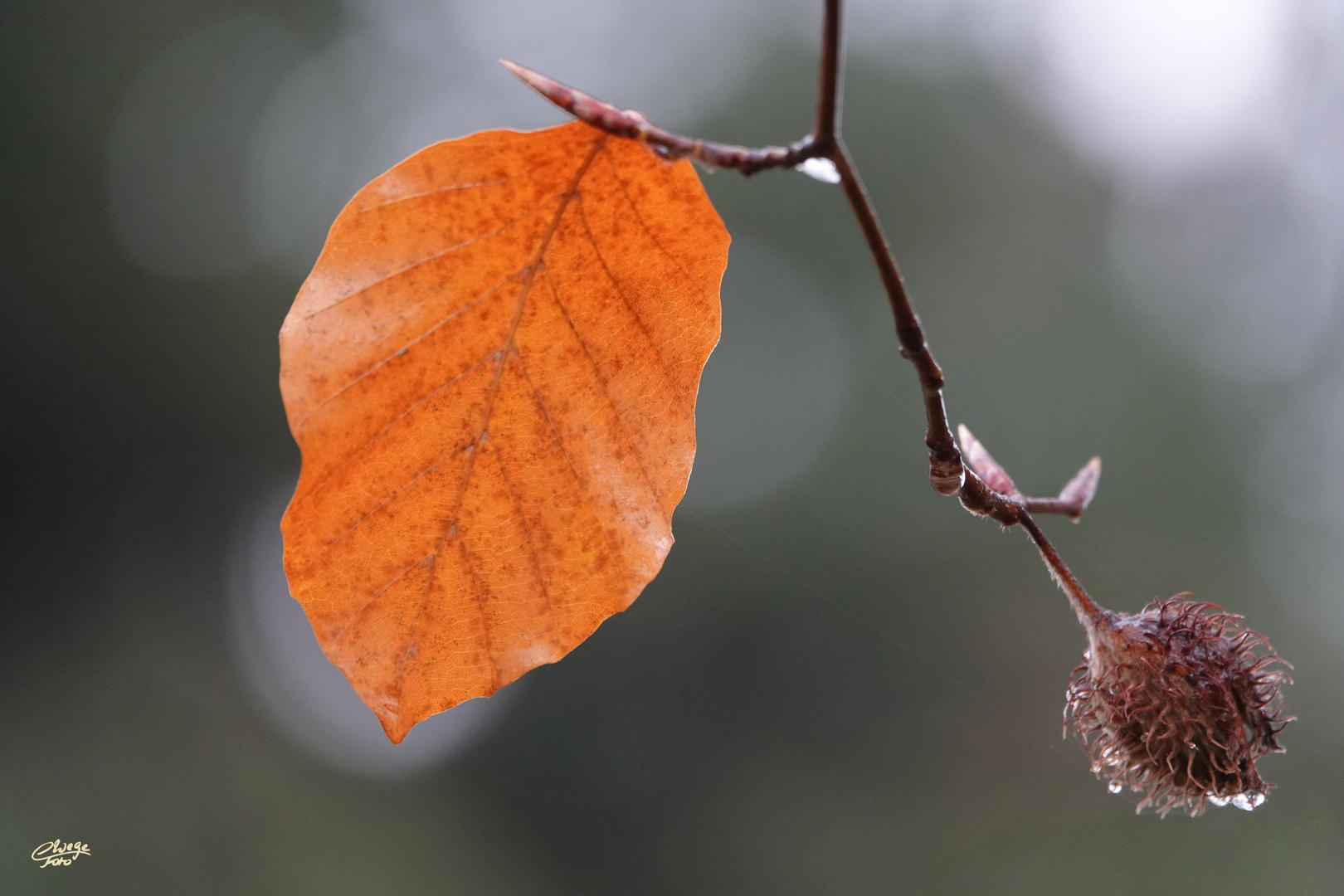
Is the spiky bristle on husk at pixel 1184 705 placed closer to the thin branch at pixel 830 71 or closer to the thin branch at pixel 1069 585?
the thin branch at pixel 1069 585

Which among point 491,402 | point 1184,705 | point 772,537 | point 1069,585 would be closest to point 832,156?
point 491,402

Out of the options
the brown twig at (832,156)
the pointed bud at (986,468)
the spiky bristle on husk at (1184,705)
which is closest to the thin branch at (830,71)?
the brown twig at (832,156)

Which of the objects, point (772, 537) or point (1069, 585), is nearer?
point (1069, 585)

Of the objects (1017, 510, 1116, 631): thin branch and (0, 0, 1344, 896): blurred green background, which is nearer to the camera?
(1017, 510, 1116, 631): thin branch

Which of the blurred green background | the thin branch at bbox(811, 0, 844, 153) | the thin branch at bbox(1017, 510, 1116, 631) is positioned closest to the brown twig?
the thin branch at bbox(811, 0, 844, 153)

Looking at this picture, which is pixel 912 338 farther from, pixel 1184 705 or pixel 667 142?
pixel 1184 705

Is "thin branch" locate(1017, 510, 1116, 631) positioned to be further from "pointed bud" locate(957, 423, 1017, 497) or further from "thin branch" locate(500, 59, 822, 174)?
"thin branch" locate(500, 59, 822, 174)

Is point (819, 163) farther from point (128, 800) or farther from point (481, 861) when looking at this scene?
point (481, 861)
